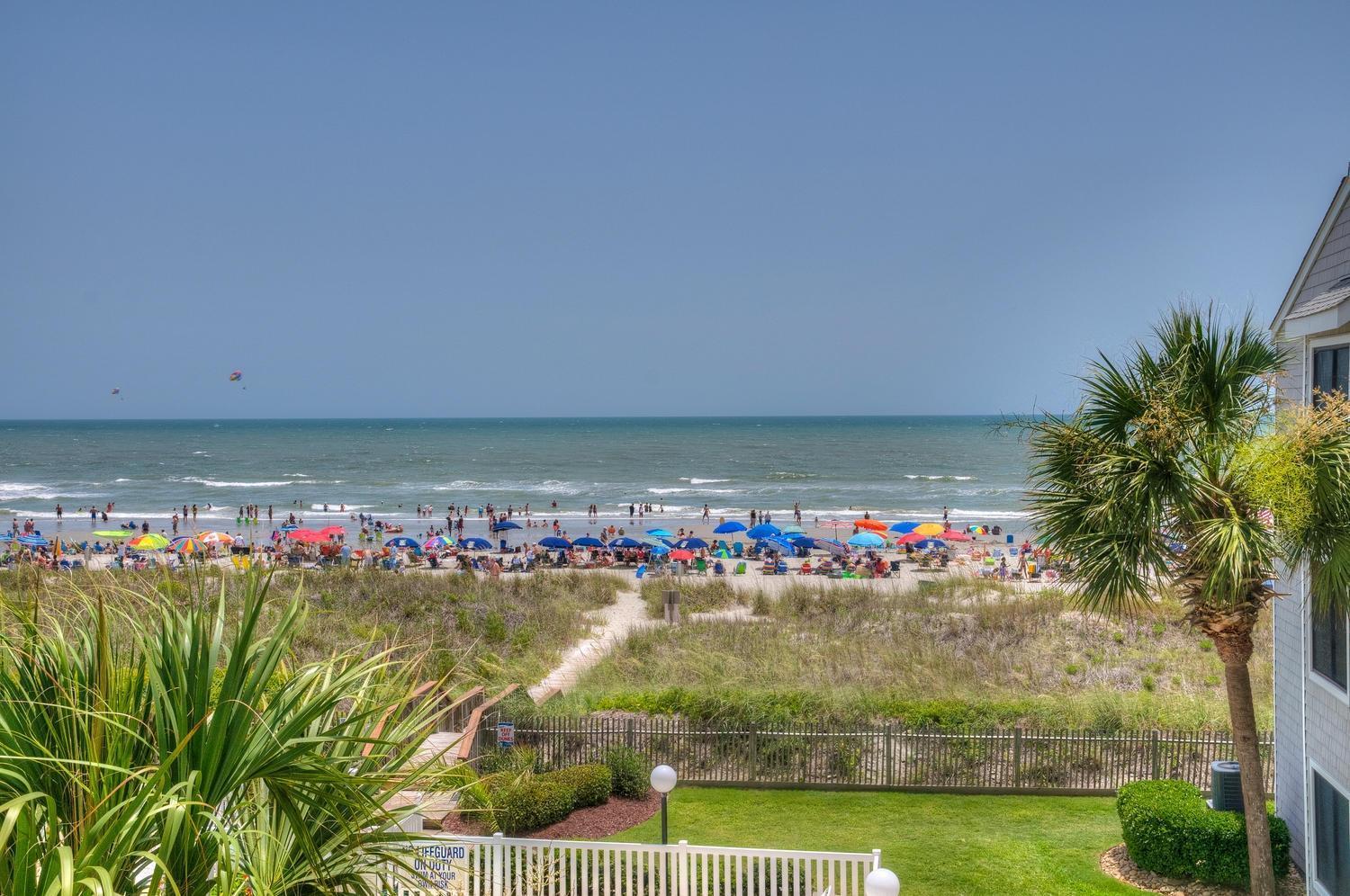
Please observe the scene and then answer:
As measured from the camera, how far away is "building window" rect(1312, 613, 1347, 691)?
354 inches

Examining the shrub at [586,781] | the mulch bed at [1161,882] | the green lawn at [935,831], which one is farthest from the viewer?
the shrub at [586,781]

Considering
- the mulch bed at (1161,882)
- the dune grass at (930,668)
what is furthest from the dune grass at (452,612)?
the mulch bed at (1161,882)

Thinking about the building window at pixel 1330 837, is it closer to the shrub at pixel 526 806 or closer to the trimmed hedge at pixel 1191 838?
the trimmed hedge at pixel 1191 838

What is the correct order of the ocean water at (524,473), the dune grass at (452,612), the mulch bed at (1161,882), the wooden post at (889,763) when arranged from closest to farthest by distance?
the mulch bed at (1161,882) < the wooden post at (889,763) < the dune grass at (452,612) < the ocean water at (524,473)

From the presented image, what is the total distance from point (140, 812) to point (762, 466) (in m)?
101

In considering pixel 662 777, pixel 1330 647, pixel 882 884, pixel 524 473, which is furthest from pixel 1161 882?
pixel 524 473

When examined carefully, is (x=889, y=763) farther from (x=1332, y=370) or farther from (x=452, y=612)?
(x=452, y=612)

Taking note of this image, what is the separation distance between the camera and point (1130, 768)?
14.3 m

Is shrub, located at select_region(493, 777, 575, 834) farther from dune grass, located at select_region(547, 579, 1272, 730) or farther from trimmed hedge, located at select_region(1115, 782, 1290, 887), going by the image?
trimmed hedge, located at select_region(1115, 782, 1290, 887)

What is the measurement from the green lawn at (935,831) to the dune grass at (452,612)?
511 cm

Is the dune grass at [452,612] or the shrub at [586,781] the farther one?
the dune grass at [452,612]

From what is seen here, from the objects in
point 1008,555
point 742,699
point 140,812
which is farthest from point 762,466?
point 140,812

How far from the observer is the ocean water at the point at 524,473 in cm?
7150

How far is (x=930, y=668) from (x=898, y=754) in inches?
213
